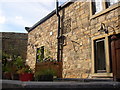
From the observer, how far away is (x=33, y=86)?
140cm

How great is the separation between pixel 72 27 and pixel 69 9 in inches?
32.4

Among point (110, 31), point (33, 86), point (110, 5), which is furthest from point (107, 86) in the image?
point (110, 5)

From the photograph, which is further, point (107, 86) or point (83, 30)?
point (83, 30)

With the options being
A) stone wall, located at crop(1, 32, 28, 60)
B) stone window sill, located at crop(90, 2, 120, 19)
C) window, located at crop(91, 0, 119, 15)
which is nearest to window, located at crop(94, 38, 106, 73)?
stone window sill, located at crop(90, 2, 120, 19)

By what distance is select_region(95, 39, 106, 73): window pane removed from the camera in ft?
15.6

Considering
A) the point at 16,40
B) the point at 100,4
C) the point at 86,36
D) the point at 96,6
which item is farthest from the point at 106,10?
the point at 16,40

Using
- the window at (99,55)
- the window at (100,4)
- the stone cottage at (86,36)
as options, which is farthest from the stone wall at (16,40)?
the window at (99,55)

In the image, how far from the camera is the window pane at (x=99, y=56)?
4.75 meters

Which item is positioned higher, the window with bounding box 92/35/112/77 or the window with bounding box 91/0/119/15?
the window with bounding box 91/0/119/15

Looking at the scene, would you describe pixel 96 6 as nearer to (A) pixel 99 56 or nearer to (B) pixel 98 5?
(B) pixel 98 5

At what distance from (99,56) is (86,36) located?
2.75ft

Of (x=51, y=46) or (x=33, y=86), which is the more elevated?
(x=51, y=46)

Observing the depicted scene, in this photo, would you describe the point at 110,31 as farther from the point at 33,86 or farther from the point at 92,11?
the point at 33,86

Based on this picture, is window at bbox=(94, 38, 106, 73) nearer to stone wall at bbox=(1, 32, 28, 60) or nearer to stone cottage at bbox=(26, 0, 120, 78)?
stone cottage at bbox=(26, 0, 120, 78)
